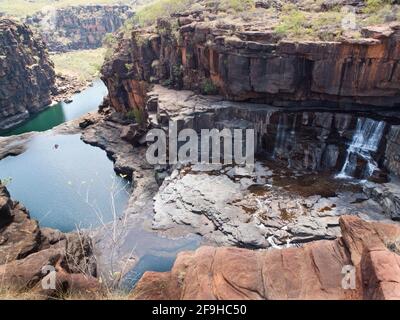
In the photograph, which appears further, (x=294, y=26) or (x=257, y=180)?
(x=294, y=26)

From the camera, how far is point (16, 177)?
30.6 meters

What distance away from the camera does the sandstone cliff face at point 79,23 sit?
101062mm

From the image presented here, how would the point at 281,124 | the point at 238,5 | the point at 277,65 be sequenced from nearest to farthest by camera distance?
the point at 277,65 → the point at 281,124 → the point at 238,5

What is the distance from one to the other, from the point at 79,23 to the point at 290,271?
114372 mm

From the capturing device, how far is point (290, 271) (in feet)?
26.3

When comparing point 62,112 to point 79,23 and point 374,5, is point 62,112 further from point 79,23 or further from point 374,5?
point 79,23

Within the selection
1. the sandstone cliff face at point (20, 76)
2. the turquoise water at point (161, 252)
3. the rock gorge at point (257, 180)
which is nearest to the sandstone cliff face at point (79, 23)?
the sandstone cliff face at point (20, 76)

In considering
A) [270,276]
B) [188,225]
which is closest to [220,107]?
[188,225]

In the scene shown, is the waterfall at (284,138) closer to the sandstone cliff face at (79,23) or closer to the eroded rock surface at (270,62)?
the eroded rock surface at (270,62)

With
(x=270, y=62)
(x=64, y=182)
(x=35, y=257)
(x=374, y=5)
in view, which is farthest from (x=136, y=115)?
(x=35, y=257)

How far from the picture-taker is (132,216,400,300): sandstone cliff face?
7.11 metres

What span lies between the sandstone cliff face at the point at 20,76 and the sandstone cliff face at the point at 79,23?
155 feet

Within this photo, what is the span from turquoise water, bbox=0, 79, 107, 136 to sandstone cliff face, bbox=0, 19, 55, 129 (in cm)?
136
